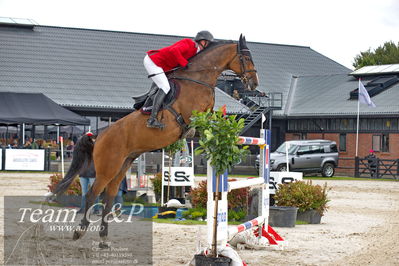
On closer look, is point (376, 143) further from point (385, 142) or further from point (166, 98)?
point (166, 98)

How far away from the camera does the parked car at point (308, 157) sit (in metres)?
31.3

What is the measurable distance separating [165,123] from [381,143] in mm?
30416

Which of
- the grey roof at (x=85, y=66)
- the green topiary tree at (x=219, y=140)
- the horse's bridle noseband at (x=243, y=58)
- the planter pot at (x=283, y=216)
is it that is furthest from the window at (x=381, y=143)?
the green topiary tree at (x=219, y=140)

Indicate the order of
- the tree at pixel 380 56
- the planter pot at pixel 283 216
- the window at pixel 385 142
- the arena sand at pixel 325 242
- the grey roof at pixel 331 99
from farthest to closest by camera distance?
the tree at pixel 380 56 → the grey roof at pixel 331 99 → the window at pixel 385 142 → the planter pot at pixel 283 216 → the arena sand at pixel 325 242

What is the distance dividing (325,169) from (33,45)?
59.8ft

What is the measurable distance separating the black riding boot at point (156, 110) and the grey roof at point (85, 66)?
2666 cm

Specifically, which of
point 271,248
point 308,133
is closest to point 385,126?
point 308,133

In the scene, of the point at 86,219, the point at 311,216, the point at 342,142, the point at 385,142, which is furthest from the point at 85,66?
the point at 86,219

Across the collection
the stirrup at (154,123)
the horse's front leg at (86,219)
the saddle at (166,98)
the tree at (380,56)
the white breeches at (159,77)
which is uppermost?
the tree at (380,56)

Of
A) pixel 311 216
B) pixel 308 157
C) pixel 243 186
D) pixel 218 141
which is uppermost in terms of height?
pixel 218 141

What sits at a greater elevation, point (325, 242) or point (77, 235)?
point (77, 235)

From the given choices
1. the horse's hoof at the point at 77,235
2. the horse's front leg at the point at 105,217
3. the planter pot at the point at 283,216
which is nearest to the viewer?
the horse's hoof at the point at 77,235

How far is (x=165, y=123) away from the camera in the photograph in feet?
28.1

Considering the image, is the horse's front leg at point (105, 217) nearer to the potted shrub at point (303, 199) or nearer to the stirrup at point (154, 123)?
the stirrup at point (154, 123)
